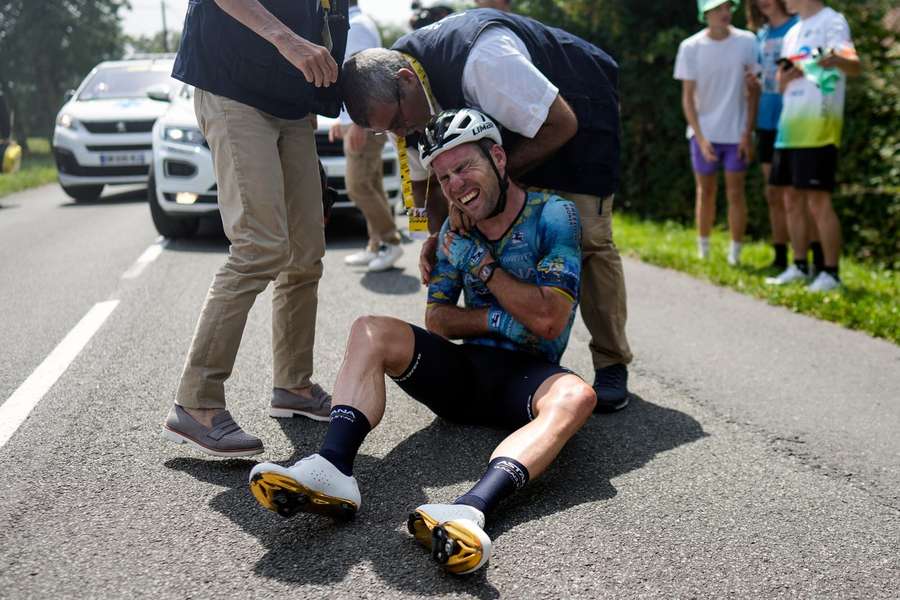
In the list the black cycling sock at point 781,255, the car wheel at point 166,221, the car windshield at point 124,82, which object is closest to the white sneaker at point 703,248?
the black cycling sock at point 781,255

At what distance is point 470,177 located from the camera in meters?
3.61

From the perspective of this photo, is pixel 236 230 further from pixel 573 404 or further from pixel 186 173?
pixel 186 173

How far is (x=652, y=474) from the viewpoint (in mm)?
3570

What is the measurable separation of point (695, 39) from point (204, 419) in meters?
5.86

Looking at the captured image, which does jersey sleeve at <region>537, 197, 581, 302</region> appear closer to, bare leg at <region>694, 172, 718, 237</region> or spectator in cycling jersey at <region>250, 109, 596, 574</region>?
spectator in cycling jersey at <region>250, 109, 596, 574</region>

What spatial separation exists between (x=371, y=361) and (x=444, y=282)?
1.89ft

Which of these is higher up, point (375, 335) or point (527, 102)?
point (527, 102)

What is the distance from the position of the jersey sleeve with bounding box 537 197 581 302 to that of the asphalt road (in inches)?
26.4

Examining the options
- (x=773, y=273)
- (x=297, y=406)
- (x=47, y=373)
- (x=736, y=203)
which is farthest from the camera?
(x=736, y=203)

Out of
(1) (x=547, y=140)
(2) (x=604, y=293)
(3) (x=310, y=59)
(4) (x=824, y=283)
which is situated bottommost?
(4) (x=824, y=283)

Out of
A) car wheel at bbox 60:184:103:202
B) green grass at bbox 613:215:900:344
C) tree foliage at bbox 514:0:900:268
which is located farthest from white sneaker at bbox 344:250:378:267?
car wheel at bbox 60:184:103:202

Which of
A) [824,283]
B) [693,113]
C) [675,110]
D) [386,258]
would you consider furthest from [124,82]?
[824,283]

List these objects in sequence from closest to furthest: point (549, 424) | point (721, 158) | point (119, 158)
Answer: point (549, 424) → point (721, 158) → point (119, 158)

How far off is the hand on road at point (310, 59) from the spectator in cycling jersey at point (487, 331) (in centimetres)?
42
